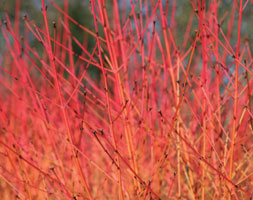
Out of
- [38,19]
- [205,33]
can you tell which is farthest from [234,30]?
[205,33]

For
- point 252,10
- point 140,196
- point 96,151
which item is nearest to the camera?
point 140,196

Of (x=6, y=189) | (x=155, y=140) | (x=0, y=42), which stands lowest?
(x=6, y=189)

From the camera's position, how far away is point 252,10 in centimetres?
411

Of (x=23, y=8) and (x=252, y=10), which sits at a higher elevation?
(x=252, y=10)

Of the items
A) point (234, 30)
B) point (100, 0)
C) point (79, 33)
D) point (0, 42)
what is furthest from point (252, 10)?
point (0, 42)

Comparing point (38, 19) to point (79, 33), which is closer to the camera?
point (79, 33)

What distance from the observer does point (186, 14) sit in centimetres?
505

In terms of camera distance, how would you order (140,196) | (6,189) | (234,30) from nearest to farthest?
(140,196), (6,189), (234,30)

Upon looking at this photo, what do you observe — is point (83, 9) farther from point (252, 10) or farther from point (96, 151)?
point (96, 151)

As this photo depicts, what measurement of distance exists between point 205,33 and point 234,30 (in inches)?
163

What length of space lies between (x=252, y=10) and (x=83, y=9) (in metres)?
3.13

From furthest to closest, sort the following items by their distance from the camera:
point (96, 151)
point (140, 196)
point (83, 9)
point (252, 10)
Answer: point (83, 9), point (252, 10), point (96, 151), point (140, 196)

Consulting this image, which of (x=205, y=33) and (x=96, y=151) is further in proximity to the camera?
(x=96, y=151)

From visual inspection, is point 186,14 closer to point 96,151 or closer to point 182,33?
point 182,33
